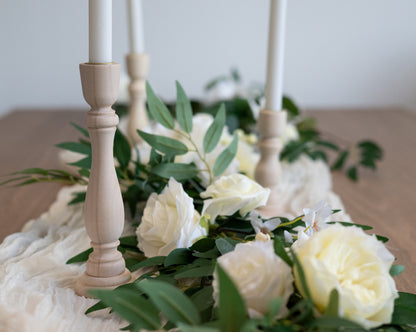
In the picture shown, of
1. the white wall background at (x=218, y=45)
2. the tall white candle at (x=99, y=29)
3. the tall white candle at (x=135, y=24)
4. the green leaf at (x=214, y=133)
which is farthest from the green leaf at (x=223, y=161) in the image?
the white wall background at (x=218, y=45)

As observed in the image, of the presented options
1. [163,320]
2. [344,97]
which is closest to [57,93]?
[344,97]

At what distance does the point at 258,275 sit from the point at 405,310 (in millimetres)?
141

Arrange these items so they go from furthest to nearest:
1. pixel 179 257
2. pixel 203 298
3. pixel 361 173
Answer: pixel 361 173 < pixel 179 257 < pixel 203 298

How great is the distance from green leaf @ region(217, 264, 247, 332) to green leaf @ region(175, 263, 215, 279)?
136 millimetres

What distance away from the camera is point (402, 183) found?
46.9 inches

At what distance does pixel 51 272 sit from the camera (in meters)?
0.65

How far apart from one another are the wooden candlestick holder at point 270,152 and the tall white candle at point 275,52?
0.02 metres

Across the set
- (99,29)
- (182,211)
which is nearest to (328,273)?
(182,211)

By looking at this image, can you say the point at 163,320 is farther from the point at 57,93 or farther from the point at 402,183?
the point at 57,93

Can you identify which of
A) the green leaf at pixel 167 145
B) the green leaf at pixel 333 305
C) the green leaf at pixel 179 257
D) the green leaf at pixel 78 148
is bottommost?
the green leaf at pixel 179 257

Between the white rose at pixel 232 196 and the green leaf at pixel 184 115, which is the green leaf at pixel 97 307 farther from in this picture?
the green leaf at pixel 184 115

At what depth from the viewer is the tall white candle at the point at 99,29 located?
22.2 inches

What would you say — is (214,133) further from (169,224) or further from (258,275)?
(258,275)

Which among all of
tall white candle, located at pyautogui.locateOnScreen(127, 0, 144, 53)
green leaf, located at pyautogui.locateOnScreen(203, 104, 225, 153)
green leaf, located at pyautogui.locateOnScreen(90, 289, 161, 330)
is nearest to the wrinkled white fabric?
green leaf, located at pyautogui.locateOnScreen(90, 289, 161, 330)
